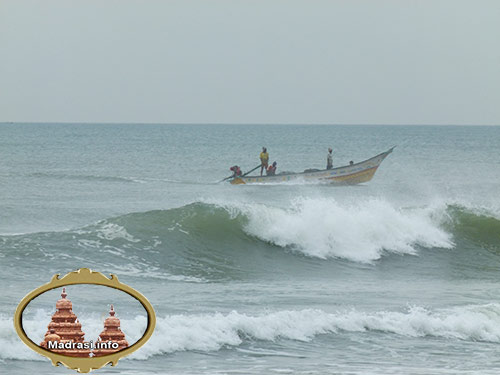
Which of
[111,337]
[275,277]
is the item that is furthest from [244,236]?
[111,337]

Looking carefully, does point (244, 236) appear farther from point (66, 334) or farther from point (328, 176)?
point (328, 176)

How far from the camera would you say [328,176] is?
1491 inches

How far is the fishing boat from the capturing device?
37.5 m

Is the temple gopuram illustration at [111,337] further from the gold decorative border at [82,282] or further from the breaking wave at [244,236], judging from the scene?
the breaking wave at [244,236]

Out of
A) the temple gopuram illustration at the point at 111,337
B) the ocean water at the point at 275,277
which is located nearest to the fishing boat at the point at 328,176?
the ocean water at the point at 275,277

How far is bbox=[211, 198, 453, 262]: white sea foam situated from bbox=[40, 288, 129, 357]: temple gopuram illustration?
15589 mm

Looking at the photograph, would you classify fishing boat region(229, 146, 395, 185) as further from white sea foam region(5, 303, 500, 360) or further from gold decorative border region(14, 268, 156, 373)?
gold decorative border region(14, 268, 156, 373)

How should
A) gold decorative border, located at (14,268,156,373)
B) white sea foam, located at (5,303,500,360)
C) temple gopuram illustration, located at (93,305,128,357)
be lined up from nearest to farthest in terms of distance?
gold decorative border, located at (14,268,156,373) → temple gopuram illustration, located at (93,305,128,357) → white sea foam, located at (5,303,500,360)

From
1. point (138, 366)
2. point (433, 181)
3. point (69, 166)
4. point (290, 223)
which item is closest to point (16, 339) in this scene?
point (138, 366)

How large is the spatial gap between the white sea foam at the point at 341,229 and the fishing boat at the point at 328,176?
16.3m

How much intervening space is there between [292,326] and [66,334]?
7683 mm

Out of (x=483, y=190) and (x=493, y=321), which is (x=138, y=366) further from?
(x=483, y=190)

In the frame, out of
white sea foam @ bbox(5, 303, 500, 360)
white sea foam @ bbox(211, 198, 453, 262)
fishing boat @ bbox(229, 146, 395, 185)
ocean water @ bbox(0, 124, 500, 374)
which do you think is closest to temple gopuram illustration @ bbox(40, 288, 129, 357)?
ocean water @ bbox(0, 124, 500, 374)

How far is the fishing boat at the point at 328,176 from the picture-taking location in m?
37.5
